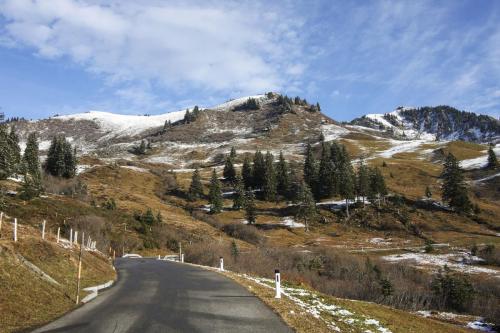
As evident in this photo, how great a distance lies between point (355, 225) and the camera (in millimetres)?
107062

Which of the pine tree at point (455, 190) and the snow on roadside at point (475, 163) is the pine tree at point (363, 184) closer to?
the pine tree at point (455, 190)

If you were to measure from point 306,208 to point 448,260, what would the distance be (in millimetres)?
45974

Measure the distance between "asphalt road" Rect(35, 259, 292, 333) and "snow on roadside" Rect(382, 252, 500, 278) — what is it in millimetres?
45912

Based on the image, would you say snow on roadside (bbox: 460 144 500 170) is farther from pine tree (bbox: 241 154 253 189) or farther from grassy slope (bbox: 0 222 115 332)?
grassy slope (bbox: 0 222 115 332)

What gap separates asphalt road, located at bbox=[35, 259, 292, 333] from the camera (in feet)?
41.0

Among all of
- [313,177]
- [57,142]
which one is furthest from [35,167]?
[313,177]

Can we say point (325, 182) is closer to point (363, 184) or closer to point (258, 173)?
point (363, 184)

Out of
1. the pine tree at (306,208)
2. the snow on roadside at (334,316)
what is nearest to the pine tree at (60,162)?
the pine tree at (306,208)

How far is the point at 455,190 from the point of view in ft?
361

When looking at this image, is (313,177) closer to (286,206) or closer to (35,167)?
(286,206)

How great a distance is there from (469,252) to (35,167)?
89.7 metres

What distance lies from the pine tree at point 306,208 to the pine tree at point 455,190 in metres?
34.0

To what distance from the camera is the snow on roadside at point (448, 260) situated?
5659cm

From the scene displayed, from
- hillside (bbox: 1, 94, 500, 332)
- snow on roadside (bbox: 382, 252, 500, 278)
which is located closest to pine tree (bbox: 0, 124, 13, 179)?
hillside (bbox: 1, 94, 500, 332)
